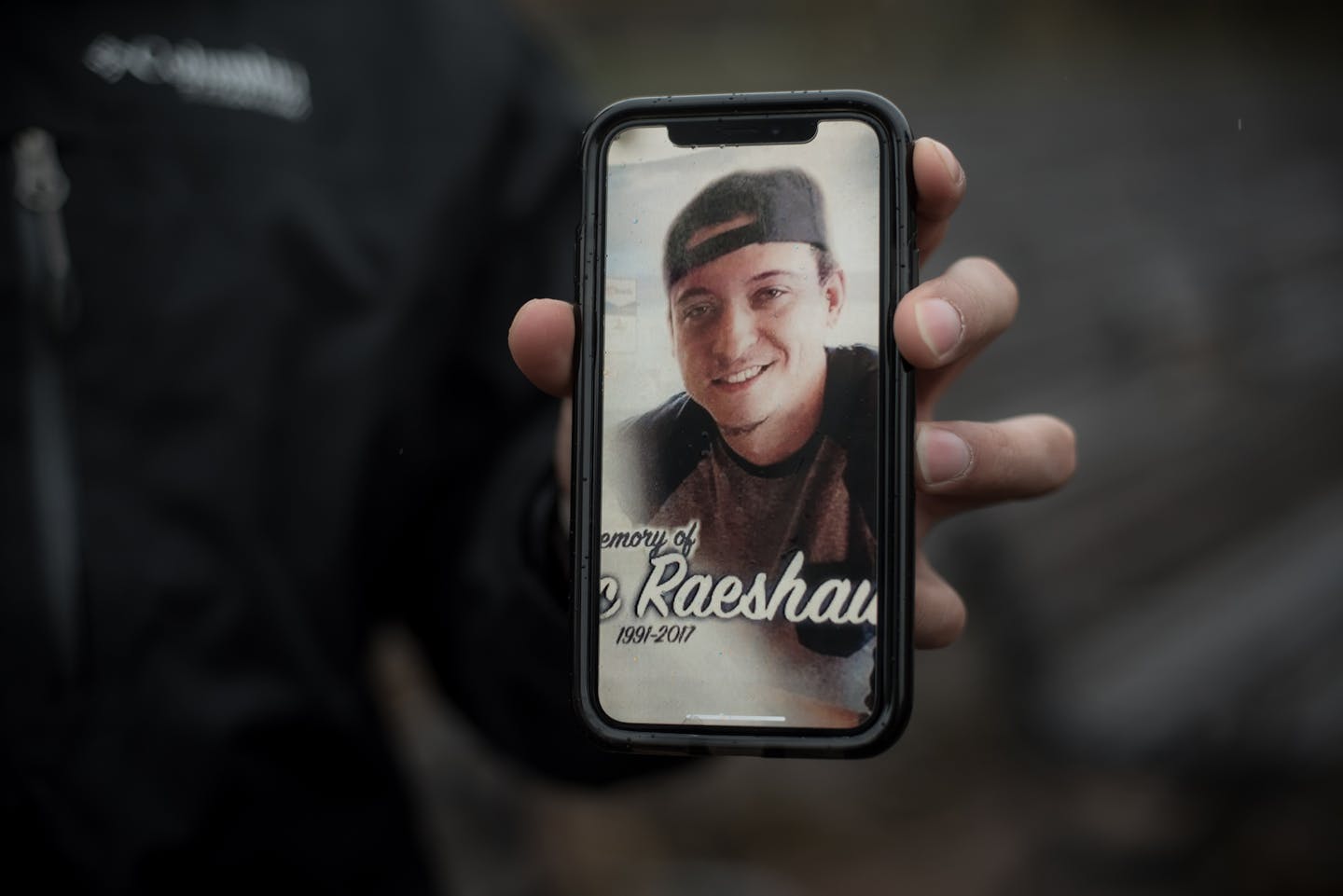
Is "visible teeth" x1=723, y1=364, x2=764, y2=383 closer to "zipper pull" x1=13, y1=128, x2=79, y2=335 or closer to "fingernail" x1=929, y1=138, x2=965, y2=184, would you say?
"fingernail" x1=929, y1=138, x2=965, y2=184

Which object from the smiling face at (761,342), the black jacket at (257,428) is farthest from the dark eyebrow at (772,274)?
the black jacket at (257,428)

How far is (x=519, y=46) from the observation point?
112 cm

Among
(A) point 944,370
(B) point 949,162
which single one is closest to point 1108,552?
(A) point 944,370

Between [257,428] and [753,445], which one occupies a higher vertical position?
[257,428]

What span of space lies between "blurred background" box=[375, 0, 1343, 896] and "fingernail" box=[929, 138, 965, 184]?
1066 mm

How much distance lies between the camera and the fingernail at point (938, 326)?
46cm

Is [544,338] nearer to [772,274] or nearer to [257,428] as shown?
[772,274]

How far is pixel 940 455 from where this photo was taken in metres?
0.52

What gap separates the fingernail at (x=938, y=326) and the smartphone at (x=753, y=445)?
0.01m

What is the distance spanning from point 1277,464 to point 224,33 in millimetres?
1623

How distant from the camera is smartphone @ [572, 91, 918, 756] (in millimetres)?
456

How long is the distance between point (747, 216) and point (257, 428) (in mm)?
605

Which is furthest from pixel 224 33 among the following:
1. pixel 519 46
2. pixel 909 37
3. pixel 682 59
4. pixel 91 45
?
pixel 909 37

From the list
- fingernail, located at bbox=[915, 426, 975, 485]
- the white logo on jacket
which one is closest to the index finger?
fingernail, located at bbox=[915, 426, 975, 485]
